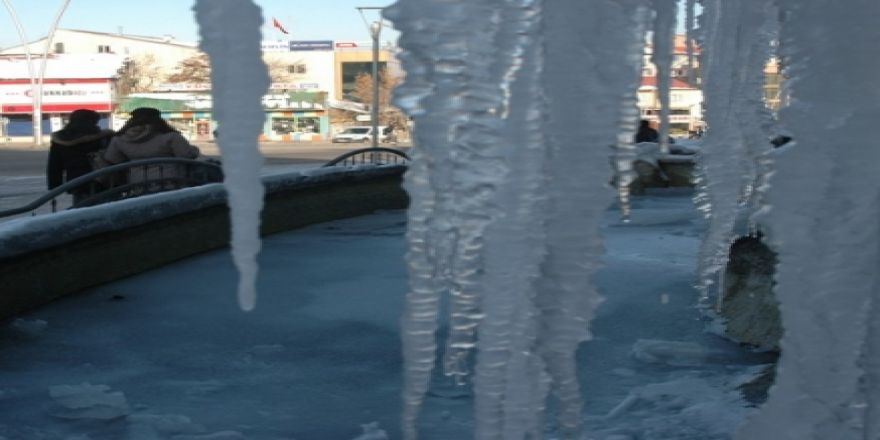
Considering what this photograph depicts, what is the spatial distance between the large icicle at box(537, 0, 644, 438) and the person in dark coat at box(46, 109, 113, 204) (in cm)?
662

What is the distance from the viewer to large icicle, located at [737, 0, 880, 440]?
Answer: 1864 millimetres

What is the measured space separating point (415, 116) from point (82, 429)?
183cm

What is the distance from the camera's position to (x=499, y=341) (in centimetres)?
218

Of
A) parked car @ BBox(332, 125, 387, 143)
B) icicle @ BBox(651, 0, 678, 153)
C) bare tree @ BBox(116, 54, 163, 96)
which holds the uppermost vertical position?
bare tree @ BBox(116, 54, 163, 96)

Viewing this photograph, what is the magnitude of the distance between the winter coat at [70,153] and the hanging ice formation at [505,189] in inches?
258

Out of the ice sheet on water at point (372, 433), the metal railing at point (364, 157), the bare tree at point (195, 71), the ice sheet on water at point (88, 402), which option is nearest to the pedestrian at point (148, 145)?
the metal railing at point (364, 157)

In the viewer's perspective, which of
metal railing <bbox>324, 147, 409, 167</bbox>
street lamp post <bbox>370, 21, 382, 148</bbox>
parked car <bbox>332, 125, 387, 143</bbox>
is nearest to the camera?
metal railing <bbox>324, 147, 409, 167</bbox>

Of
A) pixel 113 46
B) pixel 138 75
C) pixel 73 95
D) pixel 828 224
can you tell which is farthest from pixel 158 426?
pixel 113 46

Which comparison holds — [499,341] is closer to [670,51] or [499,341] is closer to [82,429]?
→ [670,51]

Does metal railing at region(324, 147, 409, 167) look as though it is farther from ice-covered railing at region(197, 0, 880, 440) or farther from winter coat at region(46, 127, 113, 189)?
ice-covered railing at region(197, 0, 880, 440)

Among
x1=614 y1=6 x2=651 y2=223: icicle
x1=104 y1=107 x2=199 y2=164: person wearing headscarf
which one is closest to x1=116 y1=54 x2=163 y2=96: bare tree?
x1=104 y1=107 x2=199 y2=164: person wearing headscarf

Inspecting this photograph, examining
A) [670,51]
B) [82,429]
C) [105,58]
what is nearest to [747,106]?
[670,51]

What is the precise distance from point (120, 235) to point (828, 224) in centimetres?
456

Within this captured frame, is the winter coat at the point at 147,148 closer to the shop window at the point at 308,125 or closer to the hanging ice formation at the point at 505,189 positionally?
the hanging ice formation at the point at 505,189
